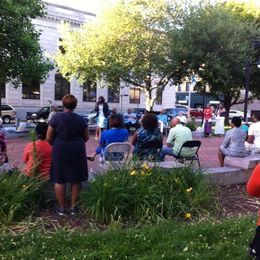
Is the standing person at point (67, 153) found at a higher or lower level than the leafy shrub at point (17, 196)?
higher

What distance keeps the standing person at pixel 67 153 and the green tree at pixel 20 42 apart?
12474mm

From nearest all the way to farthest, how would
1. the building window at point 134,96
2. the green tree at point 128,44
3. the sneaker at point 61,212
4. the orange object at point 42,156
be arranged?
1. the sneaker at point 61,212
2. the orange object at point 42,156
3. the green tree at point 128,44
4. the building window at point 134,96

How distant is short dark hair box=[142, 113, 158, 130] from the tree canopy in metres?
11.0

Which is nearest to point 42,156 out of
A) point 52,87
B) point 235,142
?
point 235,142

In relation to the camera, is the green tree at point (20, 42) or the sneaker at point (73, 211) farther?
the green tree at point (20, 42)

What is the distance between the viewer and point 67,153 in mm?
5523

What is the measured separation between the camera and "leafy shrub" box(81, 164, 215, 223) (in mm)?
5270

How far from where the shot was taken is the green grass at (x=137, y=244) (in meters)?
4.04

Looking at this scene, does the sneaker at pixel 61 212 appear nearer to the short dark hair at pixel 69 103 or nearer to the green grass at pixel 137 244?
the green grass at pixel 137 244

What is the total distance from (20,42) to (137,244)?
14723mm

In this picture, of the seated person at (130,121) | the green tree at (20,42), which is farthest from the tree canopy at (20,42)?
the seated person at (130,121)

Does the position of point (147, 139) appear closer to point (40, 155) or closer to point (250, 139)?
point (40, 155)

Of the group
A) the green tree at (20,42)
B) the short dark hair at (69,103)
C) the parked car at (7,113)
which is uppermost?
the green tree at (20,42)

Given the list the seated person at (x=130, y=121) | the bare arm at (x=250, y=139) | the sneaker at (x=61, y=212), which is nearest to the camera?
the sneaker at (x=61, y=212)
